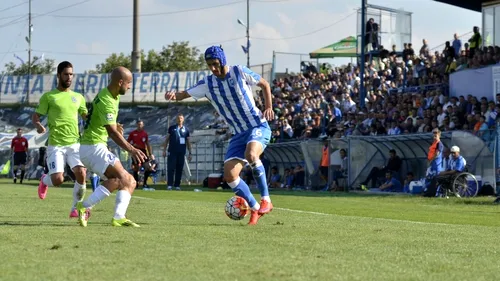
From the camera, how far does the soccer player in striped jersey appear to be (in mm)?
11719

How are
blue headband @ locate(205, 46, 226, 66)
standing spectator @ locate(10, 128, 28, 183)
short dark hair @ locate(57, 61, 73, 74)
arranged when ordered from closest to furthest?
blue headband @ locate(205, 46, 226, 66) → short dark hair @ locate(57, 61, 73, 74) → standing spectator @ locate(10, 128, 28, 183)

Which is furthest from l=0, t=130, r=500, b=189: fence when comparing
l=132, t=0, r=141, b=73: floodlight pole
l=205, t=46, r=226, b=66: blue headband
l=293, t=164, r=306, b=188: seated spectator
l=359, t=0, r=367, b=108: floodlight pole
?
l=132, t=0, r=141, b=73: floodlight pole

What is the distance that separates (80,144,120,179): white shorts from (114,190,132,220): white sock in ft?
1.15

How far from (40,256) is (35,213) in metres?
6.09

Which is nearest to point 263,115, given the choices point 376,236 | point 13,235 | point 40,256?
point 376,236

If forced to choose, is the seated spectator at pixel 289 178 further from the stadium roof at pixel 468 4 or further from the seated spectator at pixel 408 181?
the stadium roof at pixel 468 4

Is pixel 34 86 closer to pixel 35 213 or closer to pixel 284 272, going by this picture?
pixel 35 213

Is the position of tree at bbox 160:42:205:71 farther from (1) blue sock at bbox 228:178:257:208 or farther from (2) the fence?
(1) blue sock at bbox 228:178:257:208

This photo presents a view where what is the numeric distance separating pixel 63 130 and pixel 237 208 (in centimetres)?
329

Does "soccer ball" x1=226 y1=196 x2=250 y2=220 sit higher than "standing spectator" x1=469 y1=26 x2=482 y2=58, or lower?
lower

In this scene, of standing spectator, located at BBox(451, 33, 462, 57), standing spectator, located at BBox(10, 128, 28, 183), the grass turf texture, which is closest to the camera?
the grass turf texture

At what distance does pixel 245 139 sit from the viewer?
11938 millimetres

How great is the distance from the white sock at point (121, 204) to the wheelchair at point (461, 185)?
1327 centimetres

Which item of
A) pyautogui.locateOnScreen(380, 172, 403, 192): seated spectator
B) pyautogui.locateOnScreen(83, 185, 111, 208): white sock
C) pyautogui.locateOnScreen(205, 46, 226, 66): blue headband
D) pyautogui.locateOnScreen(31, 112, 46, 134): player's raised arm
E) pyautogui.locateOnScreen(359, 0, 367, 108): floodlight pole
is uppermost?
pyautogui.locateOnScreen(359, 0, 367, 108): floodlight pole
